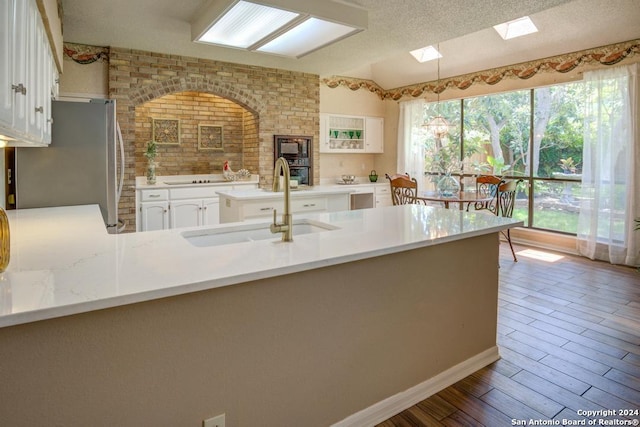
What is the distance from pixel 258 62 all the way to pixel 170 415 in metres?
5.22

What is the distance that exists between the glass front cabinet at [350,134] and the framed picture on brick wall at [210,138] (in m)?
1.70

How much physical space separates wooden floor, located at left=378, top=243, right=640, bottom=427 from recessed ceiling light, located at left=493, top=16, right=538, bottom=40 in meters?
3.10

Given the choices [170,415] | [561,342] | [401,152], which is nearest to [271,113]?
[401,152]

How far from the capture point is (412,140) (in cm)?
730

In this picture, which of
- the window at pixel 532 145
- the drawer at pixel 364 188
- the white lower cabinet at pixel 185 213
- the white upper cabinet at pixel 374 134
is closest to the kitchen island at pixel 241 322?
the white lower cabinet at pixel 185 213

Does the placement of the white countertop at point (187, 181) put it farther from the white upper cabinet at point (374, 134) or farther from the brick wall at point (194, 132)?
the white upper cabinet at point (374, 134)

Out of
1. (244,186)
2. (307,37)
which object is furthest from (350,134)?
(307,37)

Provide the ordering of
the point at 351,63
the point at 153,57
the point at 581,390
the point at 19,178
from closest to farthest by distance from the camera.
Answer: the point at 581,390
the point at 19,178
the point at 153,57
the point at 351,63

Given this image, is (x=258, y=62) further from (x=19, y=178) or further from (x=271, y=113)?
(x=19, y=178)

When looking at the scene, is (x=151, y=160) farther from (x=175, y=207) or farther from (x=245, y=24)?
(x=245, y=24)

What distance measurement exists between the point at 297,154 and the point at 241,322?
5.24 meters

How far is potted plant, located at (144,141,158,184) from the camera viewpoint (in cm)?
560

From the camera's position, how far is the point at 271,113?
246 inches

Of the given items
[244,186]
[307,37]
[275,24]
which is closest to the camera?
[275,24]
